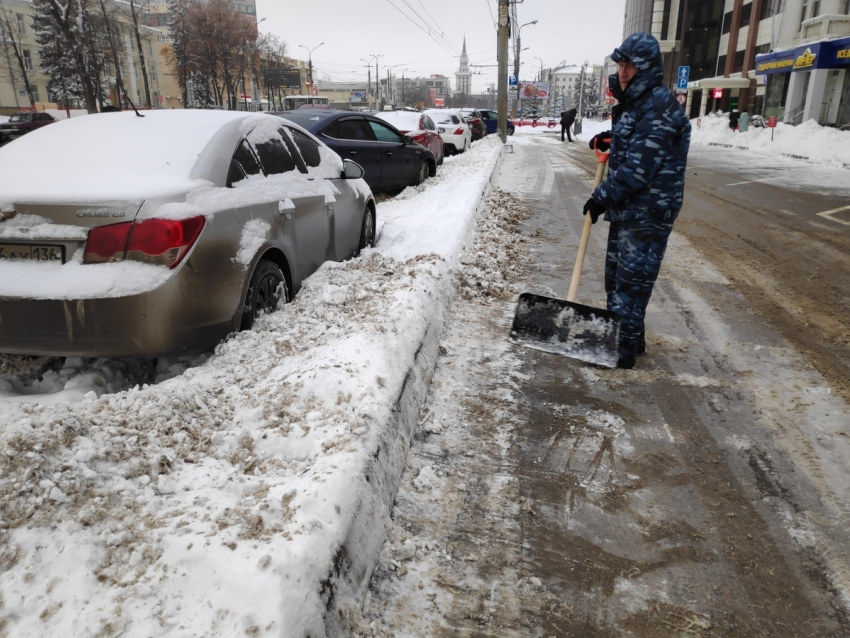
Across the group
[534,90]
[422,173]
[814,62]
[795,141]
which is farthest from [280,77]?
[422,173]

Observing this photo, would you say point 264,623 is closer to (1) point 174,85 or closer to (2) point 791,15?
(2) point 791,15

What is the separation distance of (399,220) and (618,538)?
246 inches

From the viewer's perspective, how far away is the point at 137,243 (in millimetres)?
3086

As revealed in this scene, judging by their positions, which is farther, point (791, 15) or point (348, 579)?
point (791, 15)

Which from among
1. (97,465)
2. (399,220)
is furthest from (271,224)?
(399,220)

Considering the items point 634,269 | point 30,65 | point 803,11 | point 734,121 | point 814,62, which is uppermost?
point 30,65

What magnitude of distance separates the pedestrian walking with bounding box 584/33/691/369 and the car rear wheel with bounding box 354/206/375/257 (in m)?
2.81

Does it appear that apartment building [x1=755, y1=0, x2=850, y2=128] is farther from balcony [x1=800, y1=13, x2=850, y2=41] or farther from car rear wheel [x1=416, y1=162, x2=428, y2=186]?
car rear wheel [x1=416, y1=162, x2=428, y2=186]

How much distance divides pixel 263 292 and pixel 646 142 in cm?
256

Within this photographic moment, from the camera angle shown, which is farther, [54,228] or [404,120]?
[404,120]

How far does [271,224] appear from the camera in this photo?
13.3 ft

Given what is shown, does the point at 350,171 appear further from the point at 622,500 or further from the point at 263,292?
the point at 622,500

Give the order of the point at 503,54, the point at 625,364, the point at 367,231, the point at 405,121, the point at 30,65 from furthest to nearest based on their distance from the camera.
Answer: the point at 30,65
the point at 503,54
the point at 405,121
the point at 367,231
the point at 625,364

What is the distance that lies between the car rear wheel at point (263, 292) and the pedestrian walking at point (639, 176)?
2.16 metres
